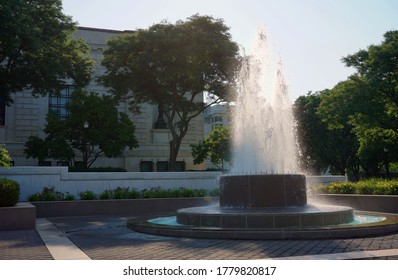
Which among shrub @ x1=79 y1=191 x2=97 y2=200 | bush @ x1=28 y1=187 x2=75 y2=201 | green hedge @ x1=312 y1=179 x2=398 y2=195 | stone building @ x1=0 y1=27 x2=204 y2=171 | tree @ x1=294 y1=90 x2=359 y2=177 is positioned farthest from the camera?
tree @ x1=294 y1=90 x2=359 y2=177

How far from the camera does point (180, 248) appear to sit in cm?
988

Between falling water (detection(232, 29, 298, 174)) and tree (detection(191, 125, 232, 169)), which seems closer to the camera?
falling water (detection(232, 29, 298, 174))

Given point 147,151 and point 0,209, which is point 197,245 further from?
point 147,151

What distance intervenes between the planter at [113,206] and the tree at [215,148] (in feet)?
67.9

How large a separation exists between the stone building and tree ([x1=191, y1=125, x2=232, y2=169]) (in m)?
1.92

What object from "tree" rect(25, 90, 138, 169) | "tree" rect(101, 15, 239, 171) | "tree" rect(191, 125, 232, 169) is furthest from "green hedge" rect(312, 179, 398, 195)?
"tree" rect(191, 125, 232, 169)

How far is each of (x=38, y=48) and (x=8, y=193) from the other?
1430 centimetres

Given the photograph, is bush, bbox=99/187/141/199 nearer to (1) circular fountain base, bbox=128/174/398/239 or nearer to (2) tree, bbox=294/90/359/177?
(1) circular fountain base, bbox=128/174/398/239

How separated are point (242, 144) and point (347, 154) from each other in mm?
40041

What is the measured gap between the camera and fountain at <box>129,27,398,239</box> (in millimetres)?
11484

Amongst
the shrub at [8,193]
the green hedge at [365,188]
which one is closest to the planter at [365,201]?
the green hedge at [365,188]

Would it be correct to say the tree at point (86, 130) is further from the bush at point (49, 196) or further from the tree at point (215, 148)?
the bush at point (49, 196)

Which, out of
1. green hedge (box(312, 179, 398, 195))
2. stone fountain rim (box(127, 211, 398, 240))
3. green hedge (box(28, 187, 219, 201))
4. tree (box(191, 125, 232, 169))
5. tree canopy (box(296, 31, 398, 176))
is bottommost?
stone fountain rim (box(127, 211, 398, 240))
